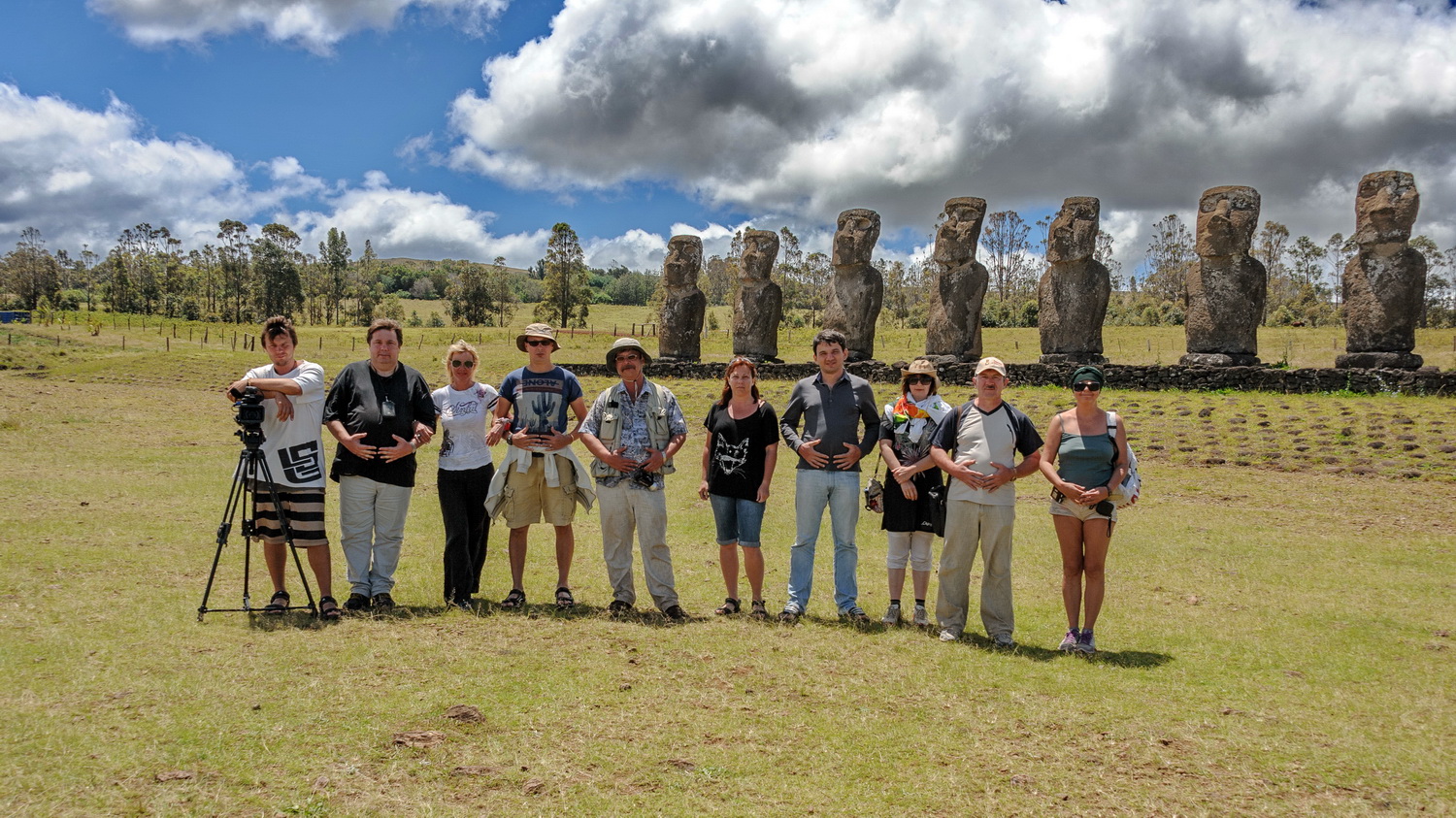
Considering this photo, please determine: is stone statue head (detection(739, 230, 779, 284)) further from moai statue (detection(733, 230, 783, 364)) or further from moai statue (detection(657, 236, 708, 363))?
moai statue (detection(657, 236, 708, 363))

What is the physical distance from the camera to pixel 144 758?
396 cm

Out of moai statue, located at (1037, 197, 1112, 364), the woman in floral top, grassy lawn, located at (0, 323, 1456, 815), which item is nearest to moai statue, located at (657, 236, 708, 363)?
moai statue, located at (1037, 197, 1112, 364)

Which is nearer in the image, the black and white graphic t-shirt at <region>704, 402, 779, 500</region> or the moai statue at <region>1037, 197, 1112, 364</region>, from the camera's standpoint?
the black and white graphic t-shirt at <region>704, 402, 779, 500</region>

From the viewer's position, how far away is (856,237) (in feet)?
77.8

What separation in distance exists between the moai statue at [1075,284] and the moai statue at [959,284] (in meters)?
1.64

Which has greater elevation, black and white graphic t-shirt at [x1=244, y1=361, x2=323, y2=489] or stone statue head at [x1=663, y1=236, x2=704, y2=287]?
stone statue head at [x1=663, y1=236, x2=704, y2=287]

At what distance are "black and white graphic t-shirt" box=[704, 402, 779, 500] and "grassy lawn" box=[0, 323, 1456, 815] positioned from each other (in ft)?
3.08

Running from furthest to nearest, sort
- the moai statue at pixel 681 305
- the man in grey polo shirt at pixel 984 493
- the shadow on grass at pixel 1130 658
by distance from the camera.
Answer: the moai statue at pixel 681 305 → the man in grey polo shirt at pixel 984 493 → the shadow on grass at pixel 1130 658

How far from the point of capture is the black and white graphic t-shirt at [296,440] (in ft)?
20.6

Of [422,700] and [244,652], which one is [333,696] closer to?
[422,700]

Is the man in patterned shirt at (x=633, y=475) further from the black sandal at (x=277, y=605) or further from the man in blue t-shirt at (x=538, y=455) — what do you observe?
the black sandal at (x=277, y=605)

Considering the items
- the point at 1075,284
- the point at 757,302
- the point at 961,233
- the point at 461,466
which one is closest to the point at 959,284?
the point at 961,233

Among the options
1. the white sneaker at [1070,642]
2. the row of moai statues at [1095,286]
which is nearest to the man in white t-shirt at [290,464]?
the white sneaker at [1070,642]

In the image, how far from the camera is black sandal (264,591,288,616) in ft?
20.6
